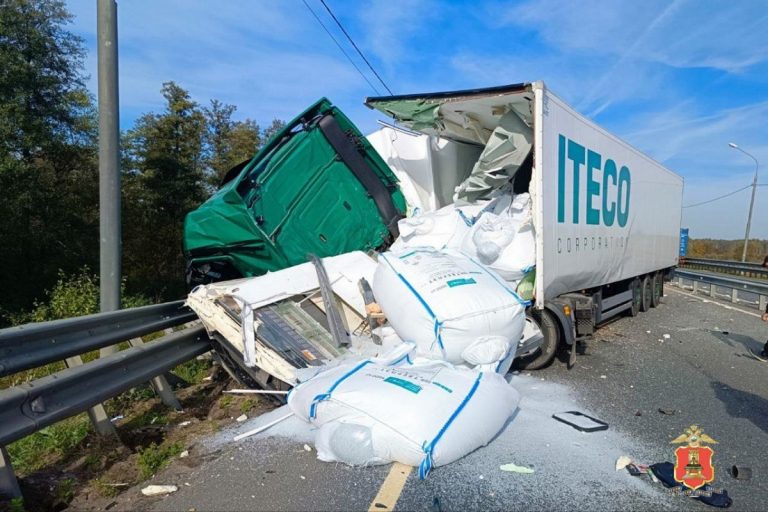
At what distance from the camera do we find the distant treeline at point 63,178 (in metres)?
8.29

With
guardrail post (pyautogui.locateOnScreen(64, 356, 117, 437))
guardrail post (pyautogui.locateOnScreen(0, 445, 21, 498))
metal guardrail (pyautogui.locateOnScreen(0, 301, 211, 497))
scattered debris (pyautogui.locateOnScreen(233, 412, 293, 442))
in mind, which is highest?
metal guardrail (pyautogui.locateOnScreen(0, 301, 211, 497))

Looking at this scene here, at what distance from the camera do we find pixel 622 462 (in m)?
2.77

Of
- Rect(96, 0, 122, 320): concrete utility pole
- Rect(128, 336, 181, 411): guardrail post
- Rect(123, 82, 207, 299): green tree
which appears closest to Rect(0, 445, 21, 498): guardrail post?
Rect(128, 336, 181, 411): guardrail post

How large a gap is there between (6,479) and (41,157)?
8.63 meters

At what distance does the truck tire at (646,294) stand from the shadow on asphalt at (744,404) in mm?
5222

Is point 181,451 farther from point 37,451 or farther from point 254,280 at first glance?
point 254,280

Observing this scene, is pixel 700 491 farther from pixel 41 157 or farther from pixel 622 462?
pixel 41 157

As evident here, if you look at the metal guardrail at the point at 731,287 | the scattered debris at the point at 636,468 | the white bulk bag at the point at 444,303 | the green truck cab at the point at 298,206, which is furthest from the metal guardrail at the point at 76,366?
the metal guardrail at the point at 731,287

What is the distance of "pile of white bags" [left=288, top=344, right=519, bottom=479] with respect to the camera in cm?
257

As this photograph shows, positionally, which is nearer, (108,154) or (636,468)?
(636,468)

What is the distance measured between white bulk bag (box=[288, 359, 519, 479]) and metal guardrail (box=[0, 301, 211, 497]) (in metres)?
1.07

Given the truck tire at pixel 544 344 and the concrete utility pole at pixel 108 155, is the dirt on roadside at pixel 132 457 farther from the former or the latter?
the truck tire at pixel 544 344

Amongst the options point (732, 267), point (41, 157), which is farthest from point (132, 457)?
point (732, 267)

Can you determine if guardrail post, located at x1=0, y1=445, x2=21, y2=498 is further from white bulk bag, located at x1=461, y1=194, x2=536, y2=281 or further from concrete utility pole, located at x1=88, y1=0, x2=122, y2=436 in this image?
white bulk bag, located at x1=461, y1=194, x2=536, y2=281
